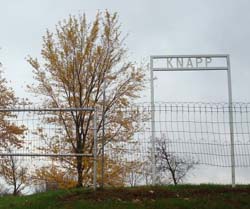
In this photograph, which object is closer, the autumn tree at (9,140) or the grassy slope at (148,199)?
the grassy slope at (148,199)

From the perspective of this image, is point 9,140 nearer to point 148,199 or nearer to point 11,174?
point 11,174

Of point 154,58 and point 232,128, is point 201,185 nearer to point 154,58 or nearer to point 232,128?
point 232,128

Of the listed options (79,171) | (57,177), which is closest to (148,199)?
(79,171)

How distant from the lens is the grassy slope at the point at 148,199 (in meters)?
8.99

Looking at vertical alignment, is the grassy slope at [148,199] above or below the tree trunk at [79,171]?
below

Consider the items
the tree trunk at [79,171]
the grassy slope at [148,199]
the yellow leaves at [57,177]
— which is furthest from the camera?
the yellow leaves at [57,177]

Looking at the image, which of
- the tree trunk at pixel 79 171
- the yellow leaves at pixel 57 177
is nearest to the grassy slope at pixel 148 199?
the tree trunk at pixel 79 171

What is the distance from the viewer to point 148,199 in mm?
9312

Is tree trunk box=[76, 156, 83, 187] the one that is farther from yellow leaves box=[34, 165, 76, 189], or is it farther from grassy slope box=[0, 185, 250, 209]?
grassy slope box=[0, 185, 250, 209]

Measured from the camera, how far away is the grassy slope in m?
8.99

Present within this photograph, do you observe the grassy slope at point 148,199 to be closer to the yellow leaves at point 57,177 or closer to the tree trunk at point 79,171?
the tree trunk at point 79,171

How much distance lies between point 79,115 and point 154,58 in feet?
19.2

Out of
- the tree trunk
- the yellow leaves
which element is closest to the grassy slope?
the tree trunk

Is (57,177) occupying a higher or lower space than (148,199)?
higher
